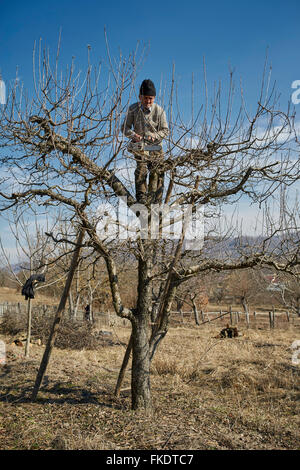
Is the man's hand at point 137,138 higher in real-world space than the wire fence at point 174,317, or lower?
higher

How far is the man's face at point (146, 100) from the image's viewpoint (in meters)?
4.71

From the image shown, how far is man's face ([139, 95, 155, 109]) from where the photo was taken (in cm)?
471

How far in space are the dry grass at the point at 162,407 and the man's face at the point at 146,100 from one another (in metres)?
3.84

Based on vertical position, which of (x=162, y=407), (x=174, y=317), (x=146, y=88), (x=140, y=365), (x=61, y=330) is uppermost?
(x=146, y=88)

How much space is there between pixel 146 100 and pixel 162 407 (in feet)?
15.3

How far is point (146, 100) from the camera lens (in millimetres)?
4727

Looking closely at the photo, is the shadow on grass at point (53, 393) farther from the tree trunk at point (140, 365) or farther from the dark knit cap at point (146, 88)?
the dark knit cap at point (146, 88)

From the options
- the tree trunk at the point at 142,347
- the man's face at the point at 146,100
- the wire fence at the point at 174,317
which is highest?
the man's face at the point at 146,100

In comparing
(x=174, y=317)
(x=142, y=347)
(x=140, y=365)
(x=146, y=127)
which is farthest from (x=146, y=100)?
(x=174, y=317)

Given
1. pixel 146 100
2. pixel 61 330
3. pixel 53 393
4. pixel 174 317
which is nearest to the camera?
pixel 146 100

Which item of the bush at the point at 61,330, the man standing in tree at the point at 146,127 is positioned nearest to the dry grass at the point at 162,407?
the bush at the point at 61,330

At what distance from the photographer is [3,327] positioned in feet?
51.1

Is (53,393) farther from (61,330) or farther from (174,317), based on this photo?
(174,317)

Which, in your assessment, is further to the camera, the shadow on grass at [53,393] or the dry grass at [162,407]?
the shadow on grass at [53,393]
